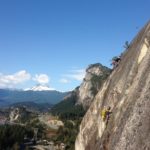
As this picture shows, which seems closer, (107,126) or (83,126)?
(107,126)

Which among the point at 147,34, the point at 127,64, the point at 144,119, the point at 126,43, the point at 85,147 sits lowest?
the point at 85,147

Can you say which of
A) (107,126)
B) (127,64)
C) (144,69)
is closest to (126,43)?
(127,64)

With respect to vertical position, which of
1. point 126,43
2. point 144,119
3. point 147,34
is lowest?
point 144,119

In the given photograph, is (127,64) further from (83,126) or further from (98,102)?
(83,126)

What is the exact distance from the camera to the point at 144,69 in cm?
2952

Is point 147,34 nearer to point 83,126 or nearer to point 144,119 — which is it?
point 144,119

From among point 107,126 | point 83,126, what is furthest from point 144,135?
point 83,126

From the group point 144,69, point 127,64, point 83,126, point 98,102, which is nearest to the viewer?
point 144,69

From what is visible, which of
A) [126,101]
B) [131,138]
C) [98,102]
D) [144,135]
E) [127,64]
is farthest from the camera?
[98,102]

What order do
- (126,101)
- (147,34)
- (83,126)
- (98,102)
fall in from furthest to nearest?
(83,126) → (98,102) → (147,34) → (126,101)

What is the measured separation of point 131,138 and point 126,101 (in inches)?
235

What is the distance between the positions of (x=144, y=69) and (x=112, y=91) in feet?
32.3

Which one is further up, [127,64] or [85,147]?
[127,64]

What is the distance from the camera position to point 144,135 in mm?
24281
